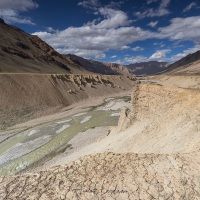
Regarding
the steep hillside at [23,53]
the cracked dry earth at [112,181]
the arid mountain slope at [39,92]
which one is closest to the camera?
the cracked dry earth at [112,181]

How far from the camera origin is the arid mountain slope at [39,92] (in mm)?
52831

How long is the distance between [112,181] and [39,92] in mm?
55568

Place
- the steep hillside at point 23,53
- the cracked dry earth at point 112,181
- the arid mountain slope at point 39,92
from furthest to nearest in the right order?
the steep hillside at point 23,53, the arid mountain slope at point 39,92, the cracked dry earth at point 112,181

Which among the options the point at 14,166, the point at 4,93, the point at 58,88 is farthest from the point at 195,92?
the point at 58,88

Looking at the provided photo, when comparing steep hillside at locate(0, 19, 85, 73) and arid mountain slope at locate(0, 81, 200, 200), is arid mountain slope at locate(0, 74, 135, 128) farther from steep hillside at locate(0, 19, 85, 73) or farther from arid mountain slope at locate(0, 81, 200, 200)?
arid mountain slope at locate(0, 81, 200, 200)

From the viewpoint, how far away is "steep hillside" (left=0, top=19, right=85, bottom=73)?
359ft

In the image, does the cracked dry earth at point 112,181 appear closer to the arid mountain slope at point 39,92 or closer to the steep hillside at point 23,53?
the arid mountain slope at point 39,92

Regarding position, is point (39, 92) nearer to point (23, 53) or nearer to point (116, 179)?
point (116, 179)

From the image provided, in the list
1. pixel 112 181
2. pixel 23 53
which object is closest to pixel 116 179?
pixel 112 181

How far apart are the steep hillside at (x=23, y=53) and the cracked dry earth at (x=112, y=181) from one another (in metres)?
87.4

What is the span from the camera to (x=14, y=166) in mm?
26156

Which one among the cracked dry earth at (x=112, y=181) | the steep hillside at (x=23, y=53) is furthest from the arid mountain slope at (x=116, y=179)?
the steep hillside at (x=23, y=53)

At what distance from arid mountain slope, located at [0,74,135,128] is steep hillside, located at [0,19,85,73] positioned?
2874cm

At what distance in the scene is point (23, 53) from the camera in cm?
13125
